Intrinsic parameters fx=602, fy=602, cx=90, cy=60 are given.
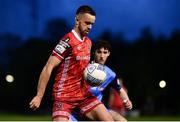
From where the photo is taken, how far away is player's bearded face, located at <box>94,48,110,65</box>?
914 cm

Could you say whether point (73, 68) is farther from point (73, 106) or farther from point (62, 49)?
point (73, 106)

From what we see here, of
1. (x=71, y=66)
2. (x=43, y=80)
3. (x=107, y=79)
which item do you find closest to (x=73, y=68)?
(x=71, y=66)

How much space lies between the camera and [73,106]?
8.22 meters

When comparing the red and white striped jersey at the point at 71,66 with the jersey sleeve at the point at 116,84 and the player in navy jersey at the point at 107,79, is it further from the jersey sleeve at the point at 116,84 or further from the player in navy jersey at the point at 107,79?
the jersey sleeve at the point at 116,84

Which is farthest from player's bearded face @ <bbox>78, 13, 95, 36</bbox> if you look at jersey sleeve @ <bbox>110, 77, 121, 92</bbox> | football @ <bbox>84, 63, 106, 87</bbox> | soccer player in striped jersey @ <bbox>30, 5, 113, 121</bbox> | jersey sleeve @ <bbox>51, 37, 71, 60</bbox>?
jersey sleeve @ <bbox>110, 77, 121, 92</bbox>

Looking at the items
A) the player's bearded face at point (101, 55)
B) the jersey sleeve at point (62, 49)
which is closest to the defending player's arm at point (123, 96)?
the player's bearded face at point (101, 55)

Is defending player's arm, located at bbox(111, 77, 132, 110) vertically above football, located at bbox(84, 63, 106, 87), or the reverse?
football, located at bbox(84, 63, 106, 87)

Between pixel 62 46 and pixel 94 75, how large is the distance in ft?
2.07

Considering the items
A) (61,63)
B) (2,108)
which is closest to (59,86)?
(61,63)

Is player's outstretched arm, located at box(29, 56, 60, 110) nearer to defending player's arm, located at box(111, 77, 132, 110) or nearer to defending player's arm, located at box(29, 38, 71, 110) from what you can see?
defending player's arm, located at box(29, 38, 71, 110)

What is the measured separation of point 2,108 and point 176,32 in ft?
48.2

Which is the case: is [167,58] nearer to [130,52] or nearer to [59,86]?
[130,52]

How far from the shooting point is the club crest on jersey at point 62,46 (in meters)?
7.85

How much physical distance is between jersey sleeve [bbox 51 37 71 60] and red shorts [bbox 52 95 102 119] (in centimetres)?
66
